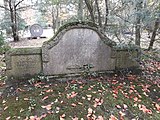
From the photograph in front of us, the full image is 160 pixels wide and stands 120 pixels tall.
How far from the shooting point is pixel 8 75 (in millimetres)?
4828

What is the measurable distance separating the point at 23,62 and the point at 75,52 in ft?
4.54

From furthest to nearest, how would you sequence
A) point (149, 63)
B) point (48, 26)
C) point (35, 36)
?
point (48, 26)
point (35, 36)
point (149, 63)

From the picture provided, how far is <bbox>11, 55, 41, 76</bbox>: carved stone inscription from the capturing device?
4.74 m

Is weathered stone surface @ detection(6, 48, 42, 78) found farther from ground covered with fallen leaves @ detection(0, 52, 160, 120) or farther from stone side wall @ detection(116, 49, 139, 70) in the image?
stone side wall @ detection(116, 49, 139, 70)

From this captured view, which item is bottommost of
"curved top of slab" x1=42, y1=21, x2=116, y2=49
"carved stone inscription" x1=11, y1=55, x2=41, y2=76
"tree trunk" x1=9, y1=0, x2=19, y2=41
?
"carved stone inscription" x1=11, y1=55, x2=41, y2=76

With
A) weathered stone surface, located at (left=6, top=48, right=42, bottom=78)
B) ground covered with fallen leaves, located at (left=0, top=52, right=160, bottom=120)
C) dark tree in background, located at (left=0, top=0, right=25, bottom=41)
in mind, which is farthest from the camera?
dark tree in background, located at (left=0, top=0, right=25, bottom=41)

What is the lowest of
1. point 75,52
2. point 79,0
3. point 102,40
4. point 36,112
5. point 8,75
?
point 36,112

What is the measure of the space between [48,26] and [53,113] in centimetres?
2749

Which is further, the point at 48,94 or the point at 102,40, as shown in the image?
the point at 102,40

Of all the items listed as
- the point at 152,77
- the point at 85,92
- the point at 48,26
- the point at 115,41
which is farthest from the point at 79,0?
the point at 48,26

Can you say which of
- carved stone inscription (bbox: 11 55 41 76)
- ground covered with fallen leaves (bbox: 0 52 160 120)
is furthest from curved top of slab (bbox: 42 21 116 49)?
ground covered with fallen leaves (bbox: 0 52 160 120)

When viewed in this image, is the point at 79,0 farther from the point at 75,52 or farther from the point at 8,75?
the point at 8,75

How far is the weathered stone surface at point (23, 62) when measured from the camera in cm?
468

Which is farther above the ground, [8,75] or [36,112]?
[8,75]
